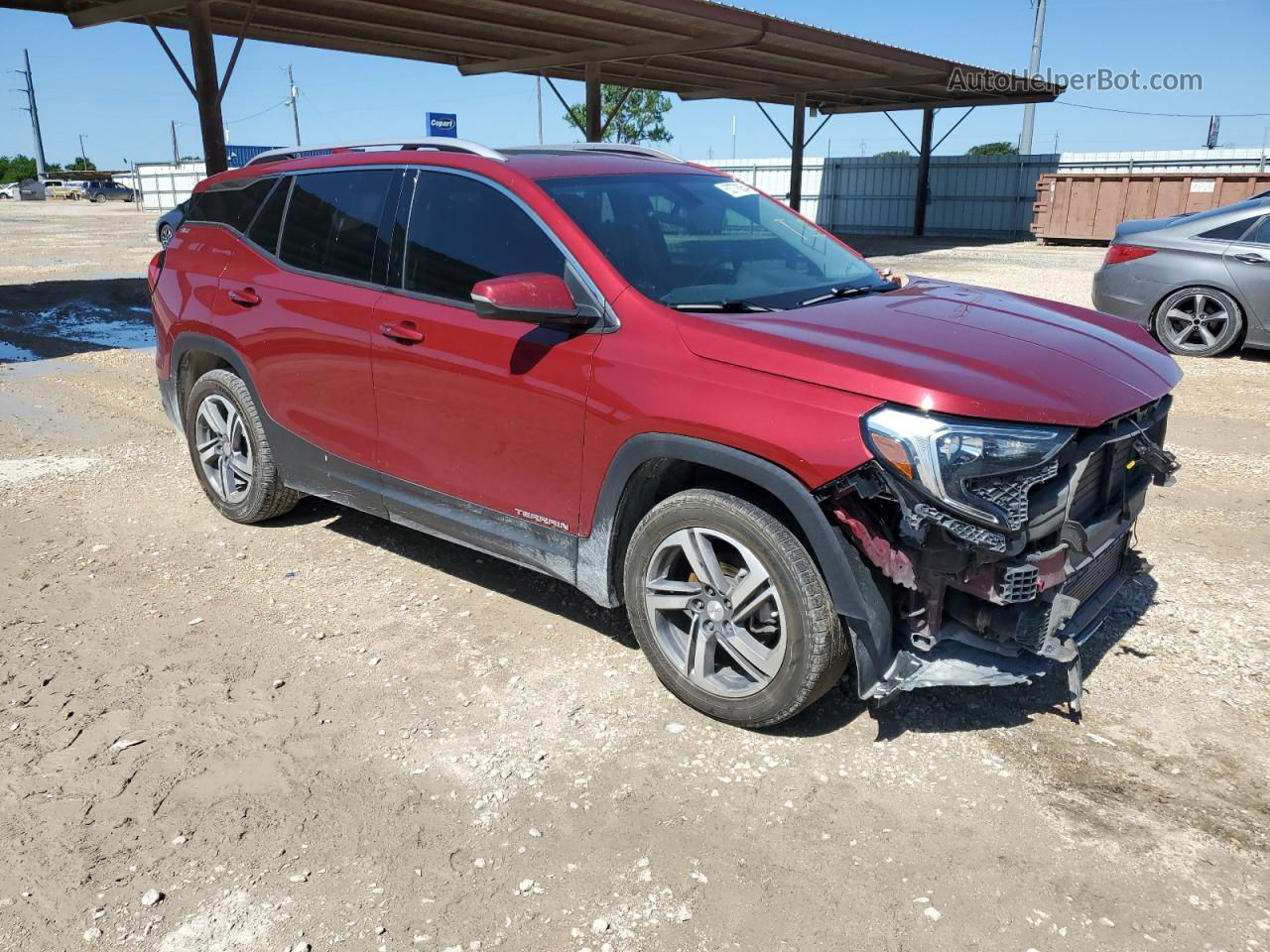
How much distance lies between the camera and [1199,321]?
31.3 ft

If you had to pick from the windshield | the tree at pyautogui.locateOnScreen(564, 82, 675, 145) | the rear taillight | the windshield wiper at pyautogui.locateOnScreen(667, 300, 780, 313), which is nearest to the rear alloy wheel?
the rear taillight

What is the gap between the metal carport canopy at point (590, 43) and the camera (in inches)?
552

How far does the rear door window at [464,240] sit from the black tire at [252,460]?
4.50 ft

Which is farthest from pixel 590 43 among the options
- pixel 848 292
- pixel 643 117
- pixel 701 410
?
pixel 643 117

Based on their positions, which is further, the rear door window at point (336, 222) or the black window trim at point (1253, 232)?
the black window trim at point (1253, 232)

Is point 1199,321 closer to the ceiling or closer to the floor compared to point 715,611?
closer to the ceiling

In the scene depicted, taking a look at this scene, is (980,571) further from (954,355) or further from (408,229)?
(408,229)

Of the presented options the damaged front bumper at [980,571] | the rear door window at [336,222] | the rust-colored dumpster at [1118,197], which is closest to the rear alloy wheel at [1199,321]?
the damaged front bumper at [980,571]

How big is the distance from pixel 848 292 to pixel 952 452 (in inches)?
50.8

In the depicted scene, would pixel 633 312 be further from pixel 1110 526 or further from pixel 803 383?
pixel 1110 526

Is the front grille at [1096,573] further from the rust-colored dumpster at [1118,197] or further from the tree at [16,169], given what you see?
the tree at [16,169]

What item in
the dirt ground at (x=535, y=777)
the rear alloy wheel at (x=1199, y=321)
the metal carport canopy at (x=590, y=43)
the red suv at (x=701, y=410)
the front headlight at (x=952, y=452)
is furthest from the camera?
the metal carport canopy at (x=590, y=43)

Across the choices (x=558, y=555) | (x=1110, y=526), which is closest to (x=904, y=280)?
(x=1110, y=526)

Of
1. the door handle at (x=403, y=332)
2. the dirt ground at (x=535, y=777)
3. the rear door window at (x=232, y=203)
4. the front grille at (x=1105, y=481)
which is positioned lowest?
the dirt ground at (x=535, y=777)
